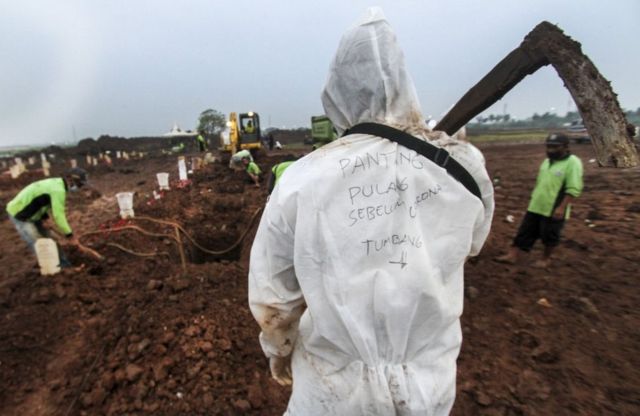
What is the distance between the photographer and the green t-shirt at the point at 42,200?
4.39 m

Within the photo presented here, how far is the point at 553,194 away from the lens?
3.88m

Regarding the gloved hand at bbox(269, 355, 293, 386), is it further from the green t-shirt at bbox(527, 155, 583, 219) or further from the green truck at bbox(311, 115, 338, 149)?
the green t-shirt at bbox(527, 155, 583, 219)

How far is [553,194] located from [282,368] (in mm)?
3868

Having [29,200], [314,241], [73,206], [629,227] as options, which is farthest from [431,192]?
[73,206]

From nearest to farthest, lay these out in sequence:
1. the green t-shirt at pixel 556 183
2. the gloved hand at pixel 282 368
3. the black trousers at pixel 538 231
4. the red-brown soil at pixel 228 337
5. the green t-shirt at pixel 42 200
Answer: the gloved hand at pixel 282 368, the red-brown soil at pixel 228 337, the green t-shirt at pixel 556 183, the black trousers at pixel 538 231, the green t-shirt at pixel 42 200

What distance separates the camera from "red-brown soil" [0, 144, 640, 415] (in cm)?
251

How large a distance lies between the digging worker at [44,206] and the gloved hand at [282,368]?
436 centimetres

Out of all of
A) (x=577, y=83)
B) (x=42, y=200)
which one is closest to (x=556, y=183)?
(x=577, y=83)

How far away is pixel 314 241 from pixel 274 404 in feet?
7.06

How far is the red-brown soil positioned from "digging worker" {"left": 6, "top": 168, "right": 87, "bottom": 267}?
1.94ft

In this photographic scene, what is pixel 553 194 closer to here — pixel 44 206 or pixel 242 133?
pixel 44 206

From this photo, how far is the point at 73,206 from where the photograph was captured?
9.98 meters

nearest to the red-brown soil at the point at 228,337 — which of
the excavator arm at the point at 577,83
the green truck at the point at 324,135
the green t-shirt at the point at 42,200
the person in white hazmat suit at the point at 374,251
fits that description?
the green t-shirt at the point at 42,200

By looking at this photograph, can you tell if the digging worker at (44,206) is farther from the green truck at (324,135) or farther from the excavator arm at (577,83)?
the excavator arm at (577,83)
